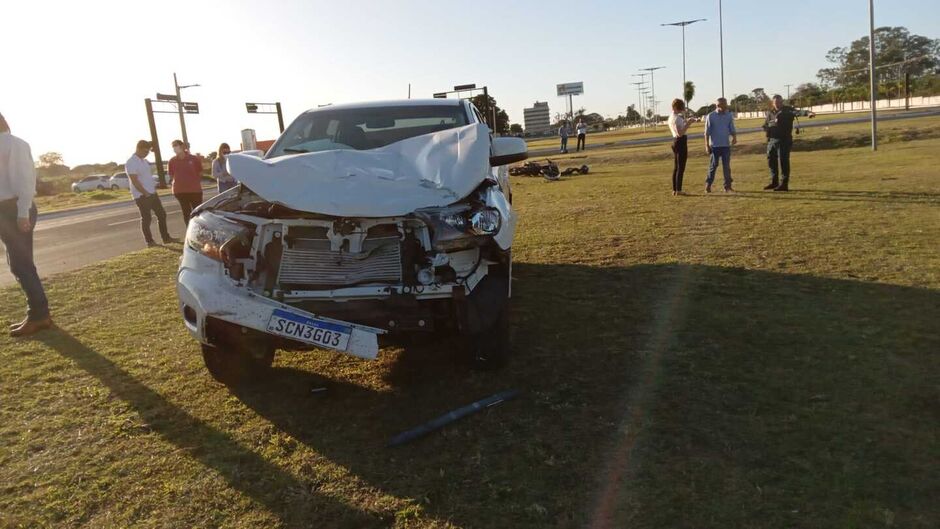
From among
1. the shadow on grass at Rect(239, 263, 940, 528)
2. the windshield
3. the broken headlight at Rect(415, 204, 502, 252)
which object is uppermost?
the windshield

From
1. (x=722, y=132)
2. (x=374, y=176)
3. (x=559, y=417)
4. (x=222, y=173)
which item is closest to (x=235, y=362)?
(x=374, y=176)

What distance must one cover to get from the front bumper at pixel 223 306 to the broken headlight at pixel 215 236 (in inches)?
2.0

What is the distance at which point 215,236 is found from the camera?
3.89 metres

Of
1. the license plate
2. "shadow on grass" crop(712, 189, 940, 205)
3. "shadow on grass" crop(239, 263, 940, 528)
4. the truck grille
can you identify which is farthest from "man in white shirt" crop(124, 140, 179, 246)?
"shadow on grass" crop(712, 189, 940, 205)

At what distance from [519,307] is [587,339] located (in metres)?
1.10

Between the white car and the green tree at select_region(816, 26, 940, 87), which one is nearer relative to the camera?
the white car

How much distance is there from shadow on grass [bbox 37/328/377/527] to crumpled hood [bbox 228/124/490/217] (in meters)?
1.32

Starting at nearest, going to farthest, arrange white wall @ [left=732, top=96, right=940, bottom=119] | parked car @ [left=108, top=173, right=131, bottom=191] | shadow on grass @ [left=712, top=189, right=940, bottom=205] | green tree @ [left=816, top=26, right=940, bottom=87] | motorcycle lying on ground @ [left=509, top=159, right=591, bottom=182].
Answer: shadow on grass @ [left=712, top=189, right=940, bottom=205]
motorcycle lying on ground @ [left=509, top=159, right=591, bottom=182]
parked car @ [left=108, top=173, right=131, bottom=191]
white wall @ [left=732, top=96, right=940, bottom=119]
green tree @ [left=816, top=26, right=940, bottom=87]

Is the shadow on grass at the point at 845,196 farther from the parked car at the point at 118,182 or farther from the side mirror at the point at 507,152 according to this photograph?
the parked car at the point at 118,182

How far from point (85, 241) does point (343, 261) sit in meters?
12.5

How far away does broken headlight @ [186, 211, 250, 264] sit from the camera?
3.80m

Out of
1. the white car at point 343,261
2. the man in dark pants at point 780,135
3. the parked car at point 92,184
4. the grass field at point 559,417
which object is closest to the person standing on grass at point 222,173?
the grass field at point 559,417

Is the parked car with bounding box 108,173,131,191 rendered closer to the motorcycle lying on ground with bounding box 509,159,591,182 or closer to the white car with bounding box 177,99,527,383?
the motorcycle lying on ground with bounding box 509,159,591,182

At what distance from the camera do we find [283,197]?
3.78 m
